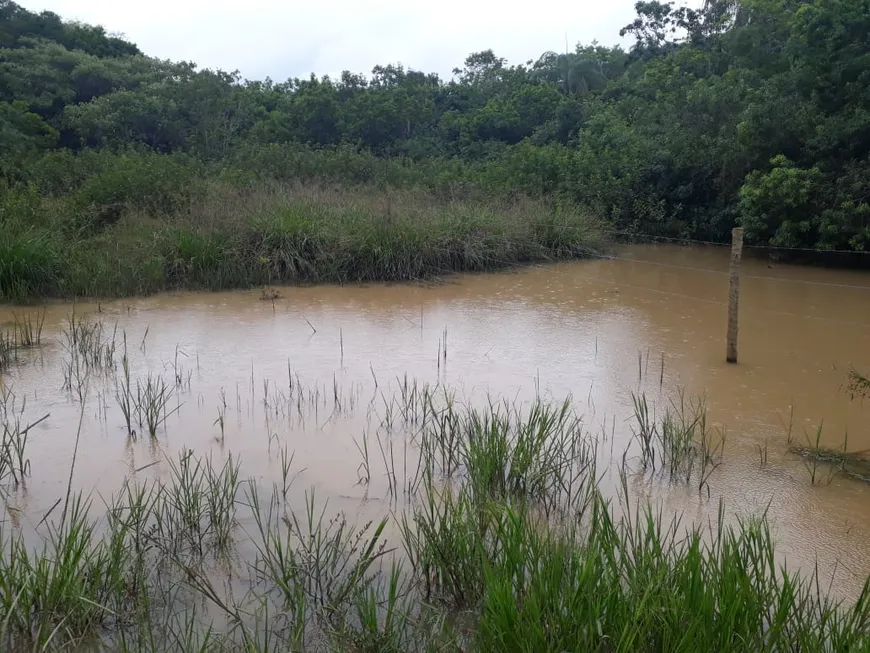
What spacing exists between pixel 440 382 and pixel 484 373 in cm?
46

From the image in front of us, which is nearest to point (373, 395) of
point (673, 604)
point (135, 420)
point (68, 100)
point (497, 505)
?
point (135, 420)

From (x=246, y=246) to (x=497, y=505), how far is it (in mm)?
7823

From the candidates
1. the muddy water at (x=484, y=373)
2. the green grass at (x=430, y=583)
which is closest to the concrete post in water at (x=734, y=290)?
the muddy water at (x=484, y=373)

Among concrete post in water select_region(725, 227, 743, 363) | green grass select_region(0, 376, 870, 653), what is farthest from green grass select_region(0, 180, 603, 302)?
green grass select_region(0, 376, 870, 653)

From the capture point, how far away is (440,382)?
6.08m

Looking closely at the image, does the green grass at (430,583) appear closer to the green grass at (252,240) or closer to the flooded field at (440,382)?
the flooded field at (440,382)

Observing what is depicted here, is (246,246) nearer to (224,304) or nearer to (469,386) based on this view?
(224,304)

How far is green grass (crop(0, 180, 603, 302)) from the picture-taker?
9117 millimetres

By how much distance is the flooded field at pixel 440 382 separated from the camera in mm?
4094

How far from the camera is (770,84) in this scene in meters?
11.8

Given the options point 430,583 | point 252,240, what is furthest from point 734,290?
point 252,240

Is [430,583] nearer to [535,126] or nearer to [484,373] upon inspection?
[484,373]

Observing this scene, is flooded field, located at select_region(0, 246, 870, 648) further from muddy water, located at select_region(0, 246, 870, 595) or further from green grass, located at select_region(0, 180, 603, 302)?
green grass, located at select_region(0, 180, 603, 302)

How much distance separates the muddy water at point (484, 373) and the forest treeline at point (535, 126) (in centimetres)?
227
